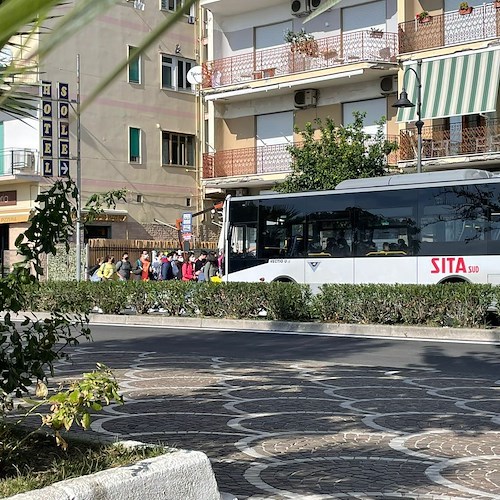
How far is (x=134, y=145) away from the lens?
40.3 m

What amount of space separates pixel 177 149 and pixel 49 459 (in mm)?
38726

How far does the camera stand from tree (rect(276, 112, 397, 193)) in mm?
28703

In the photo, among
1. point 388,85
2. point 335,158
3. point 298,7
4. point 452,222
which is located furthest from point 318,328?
Result: point 298,7

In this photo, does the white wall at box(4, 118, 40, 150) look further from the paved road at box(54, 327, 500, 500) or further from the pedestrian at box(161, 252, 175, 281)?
the paved road at box(54, 327, 500, 500)

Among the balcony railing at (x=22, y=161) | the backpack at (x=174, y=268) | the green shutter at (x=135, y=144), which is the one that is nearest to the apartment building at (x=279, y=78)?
the green shutter at (x=135, y=144)

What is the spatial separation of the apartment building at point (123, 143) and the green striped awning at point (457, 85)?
37.8 ft

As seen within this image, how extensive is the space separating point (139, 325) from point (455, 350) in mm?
8737

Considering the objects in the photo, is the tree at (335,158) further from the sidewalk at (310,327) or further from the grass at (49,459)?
the grass at (49,459)

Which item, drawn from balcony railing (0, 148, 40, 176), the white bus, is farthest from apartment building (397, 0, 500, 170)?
balcony railing (0, 148, 40, 176)

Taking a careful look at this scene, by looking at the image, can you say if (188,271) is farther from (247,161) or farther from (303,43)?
(303,43)

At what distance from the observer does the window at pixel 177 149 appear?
41.9 meters

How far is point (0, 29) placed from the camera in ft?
2.48

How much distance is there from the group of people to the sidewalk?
4.98m

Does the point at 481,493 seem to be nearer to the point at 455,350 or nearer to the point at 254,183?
the point at 455,350
